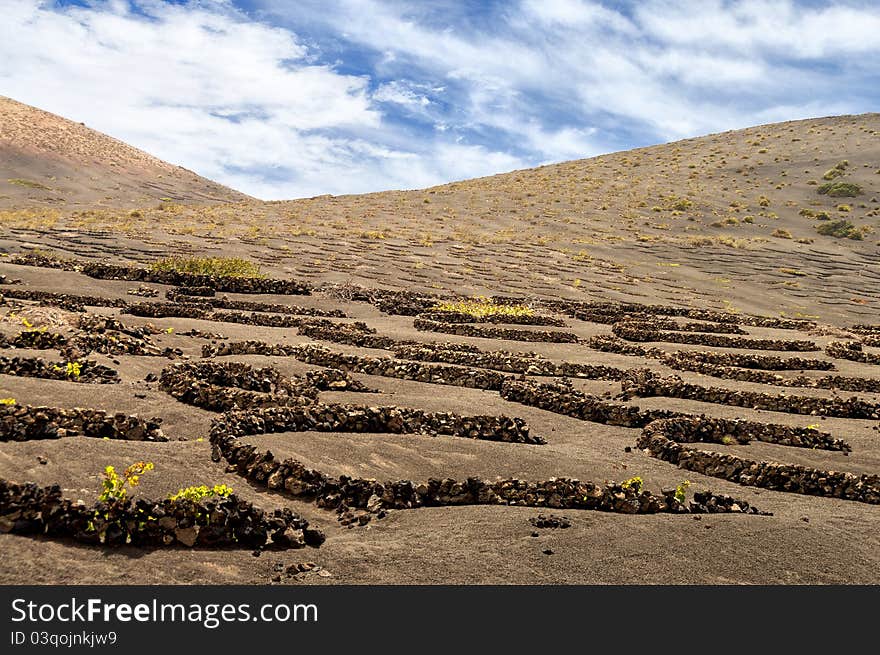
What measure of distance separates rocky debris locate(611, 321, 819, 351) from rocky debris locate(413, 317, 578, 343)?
7.42 feet

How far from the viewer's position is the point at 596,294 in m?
36.0

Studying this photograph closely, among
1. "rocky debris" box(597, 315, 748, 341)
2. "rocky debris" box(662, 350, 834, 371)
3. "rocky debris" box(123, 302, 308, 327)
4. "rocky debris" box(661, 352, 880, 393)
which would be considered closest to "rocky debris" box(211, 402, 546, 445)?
"rocky debris" box(661, 352, 880, 393)

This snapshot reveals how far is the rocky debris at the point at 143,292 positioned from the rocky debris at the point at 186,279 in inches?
51.5

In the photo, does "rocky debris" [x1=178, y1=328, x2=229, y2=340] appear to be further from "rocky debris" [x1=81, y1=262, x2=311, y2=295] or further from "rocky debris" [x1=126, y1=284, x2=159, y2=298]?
"rocky debris" [x1=81, y1=262, x2=311, y2=295]

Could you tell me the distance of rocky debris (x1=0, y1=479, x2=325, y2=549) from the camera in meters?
6.75

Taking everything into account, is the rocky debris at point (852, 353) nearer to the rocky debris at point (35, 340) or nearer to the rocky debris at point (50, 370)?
the rocky debris at point (50, 370)

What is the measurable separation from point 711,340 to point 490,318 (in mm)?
7514

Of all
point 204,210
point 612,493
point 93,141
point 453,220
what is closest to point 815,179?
point 453,220

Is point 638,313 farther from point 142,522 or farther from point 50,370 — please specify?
point 142,522

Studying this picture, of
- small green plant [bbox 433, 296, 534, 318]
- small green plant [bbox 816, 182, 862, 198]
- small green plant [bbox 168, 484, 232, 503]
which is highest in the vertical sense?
small green plant [bbox 816, 182, 862, 198]

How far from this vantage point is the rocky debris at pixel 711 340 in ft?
75.9

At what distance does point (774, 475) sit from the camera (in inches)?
407

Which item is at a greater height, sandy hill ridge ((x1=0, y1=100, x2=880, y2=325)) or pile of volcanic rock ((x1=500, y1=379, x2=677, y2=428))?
sandy hill ridge ((x1=0, y1=100, x2=880, y2=325))

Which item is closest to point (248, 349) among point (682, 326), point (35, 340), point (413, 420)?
point (35, 340)
